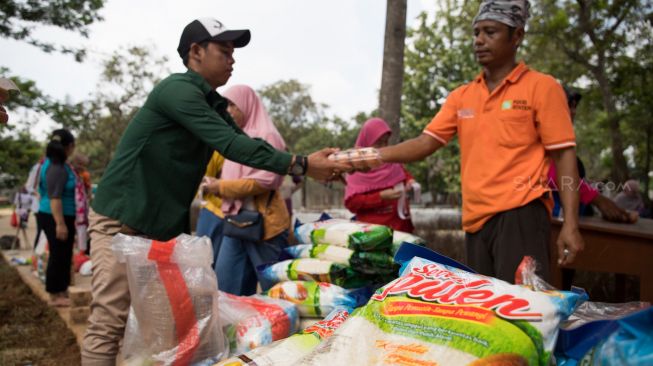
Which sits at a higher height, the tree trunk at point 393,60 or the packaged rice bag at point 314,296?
the tree trunk at point 393,60

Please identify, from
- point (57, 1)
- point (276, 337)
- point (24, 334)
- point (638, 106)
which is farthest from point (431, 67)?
point (276, 337)

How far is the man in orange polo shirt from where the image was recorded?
229cm

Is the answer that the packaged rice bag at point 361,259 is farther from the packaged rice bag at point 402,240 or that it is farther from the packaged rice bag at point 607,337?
the packaged rice bag at point 607,337

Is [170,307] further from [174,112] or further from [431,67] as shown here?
[431,67]

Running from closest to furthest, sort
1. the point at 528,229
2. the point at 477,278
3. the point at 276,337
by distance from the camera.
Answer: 1. the point at 477,278
2. the point at 276,337
3. the point at 528,229

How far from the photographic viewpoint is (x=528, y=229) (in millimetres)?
2299

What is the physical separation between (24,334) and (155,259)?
10.6 ft

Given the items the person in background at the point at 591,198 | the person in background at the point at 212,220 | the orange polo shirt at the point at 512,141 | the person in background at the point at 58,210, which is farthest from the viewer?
the person in background at the point at 58,210

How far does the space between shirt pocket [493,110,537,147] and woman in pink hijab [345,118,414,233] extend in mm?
1797

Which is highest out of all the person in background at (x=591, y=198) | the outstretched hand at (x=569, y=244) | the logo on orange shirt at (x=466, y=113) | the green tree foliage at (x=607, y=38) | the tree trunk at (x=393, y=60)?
the green tree foliage at (x=607, y=38)

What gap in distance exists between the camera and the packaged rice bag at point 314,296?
2.35m

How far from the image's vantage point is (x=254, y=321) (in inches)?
83.1

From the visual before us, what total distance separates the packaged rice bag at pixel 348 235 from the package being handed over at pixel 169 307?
84 centimetres

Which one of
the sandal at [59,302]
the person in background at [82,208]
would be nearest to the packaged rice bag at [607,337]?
the person in background at [82,208]
